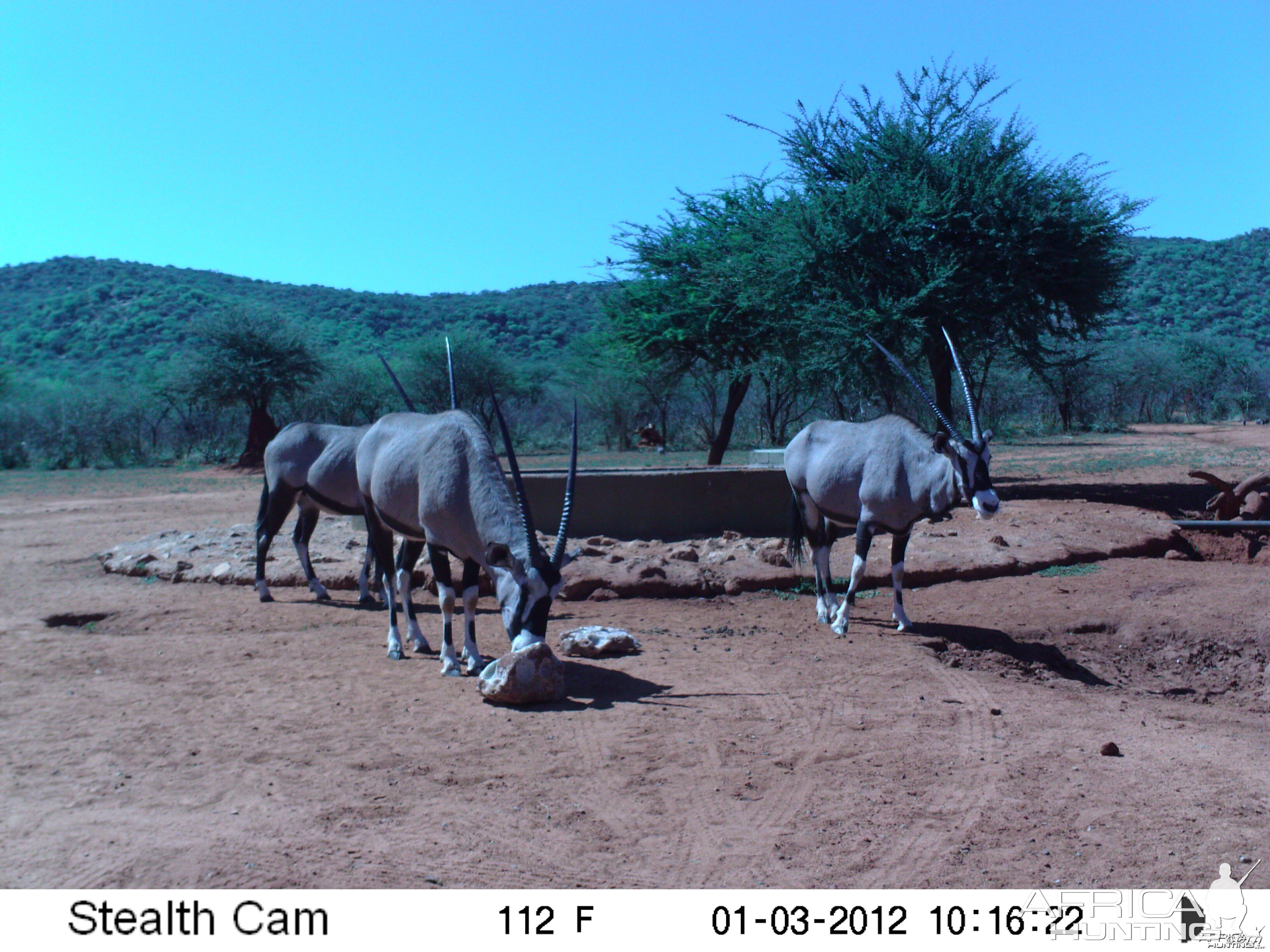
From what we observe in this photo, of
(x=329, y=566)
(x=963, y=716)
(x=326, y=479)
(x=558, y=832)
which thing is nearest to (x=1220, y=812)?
(x=963, y=716)

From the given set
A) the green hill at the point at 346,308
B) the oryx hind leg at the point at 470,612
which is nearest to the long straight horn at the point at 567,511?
the oryx hind leg at the point at 470,612

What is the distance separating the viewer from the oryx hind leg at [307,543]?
32.0ft

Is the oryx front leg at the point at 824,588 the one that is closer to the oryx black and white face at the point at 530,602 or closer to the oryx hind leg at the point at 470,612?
the oryx hind leg at the point at 470,612

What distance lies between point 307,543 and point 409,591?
2934 millimetres

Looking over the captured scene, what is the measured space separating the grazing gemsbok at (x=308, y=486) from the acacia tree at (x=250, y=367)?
79.2 feet

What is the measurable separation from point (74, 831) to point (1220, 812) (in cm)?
490

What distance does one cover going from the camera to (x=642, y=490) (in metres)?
12.0

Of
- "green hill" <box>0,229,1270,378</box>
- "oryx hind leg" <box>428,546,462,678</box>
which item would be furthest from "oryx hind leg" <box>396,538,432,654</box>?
"green hill" <box>0,229,1270,378</box>

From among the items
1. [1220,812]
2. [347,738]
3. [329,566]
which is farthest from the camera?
[329,566]

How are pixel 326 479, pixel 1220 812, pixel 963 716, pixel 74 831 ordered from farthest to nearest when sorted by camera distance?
1. pixel 326 479
2. pixel 963 716
3. pixel 1220 812
4. pixel 74 831

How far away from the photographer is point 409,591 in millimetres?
7445

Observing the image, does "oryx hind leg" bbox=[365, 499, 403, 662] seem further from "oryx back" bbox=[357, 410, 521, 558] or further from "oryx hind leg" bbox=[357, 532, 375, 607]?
"oryx hind leg" bbox=[357, 532, 375, 607]

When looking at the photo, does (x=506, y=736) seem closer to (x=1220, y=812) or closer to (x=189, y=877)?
(x=189, y=877)

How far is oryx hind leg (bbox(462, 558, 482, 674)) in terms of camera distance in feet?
21.8
